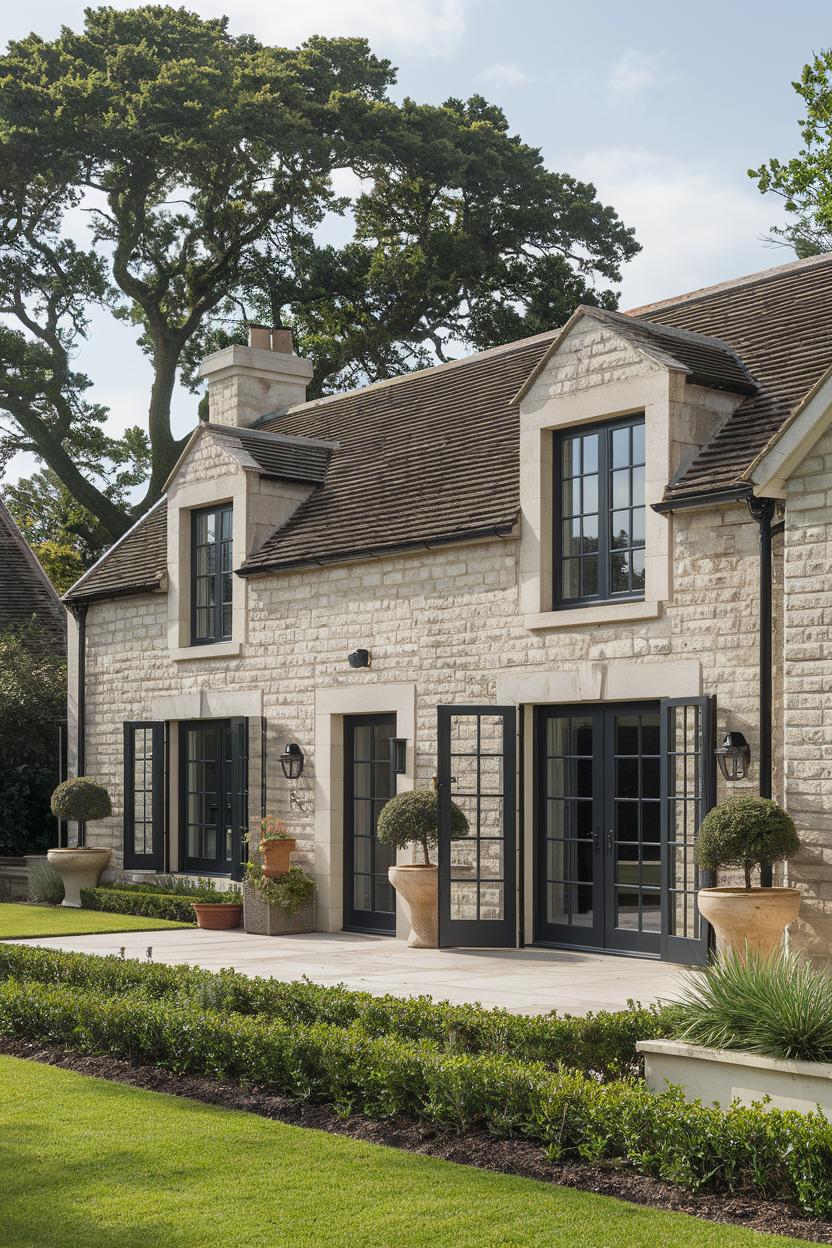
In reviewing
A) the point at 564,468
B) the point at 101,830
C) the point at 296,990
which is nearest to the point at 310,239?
the point at 101,830

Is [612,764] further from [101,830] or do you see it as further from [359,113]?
[359,113]

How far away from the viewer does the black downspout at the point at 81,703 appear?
2081 cm

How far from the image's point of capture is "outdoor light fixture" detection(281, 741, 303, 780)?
54.2 ft

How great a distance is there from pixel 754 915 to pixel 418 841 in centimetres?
423

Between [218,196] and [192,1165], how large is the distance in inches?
1152

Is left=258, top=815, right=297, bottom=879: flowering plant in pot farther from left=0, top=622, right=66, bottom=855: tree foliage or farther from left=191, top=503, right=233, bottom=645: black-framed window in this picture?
left=0, top=622, right=66, bottom=855: tree foliage

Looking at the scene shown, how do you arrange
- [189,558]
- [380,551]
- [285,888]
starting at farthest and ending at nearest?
[189,558], [285,888], [380,551]

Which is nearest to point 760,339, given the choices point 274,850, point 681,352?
point 681,352

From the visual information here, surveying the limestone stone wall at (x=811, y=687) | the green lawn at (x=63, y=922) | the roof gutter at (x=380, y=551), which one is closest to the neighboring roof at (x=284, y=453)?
the roof gutter at (x=380, y=551)

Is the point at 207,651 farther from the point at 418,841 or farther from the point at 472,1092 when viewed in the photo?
the point at 472,1092

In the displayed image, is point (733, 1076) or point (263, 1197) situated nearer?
point (263, 1197)

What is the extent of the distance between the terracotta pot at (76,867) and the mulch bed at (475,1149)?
36.0 feet

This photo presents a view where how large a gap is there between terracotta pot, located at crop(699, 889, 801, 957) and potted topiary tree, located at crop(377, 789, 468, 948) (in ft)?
11.4

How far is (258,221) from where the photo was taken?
111ft
